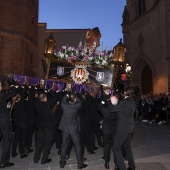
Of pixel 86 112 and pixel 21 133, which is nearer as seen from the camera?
pixel 21 133

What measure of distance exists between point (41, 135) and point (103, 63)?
593 centimetres

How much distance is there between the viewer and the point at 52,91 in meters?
7.48

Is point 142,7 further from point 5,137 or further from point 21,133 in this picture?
point 5,137

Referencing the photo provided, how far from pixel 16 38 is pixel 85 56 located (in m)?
18.1

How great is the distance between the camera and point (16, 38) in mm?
27859

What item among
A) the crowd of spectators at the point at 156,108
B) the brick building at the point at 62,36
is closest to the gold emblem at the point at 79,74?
the crowd of spectators at the point at 156,108

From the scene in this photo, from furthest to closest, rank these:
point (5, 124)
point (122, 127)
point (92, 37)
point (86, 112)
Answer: point (92, 37) → point (86, 112) → point (5, 124) → point (122, 127)

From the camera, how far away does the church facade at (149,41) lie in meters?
24.1

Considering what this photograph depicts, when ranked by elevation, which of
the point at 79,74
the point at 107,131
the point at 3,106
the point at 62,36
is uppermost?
the point at 62,36

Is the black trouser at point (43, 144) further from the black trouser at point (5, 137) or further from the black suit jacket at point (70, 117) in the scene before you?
the black trouser at point (5, 137)

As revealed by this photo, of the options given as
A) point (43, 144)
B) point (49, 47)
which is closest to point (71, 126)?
point (43, 144)

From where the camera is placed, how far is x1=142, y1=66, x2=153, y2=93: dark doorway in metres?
28.3

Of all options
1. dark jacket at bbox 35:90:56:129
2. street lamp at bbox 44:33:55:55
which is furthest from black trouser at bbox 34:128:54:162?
street lamp at bbox 44:33:55:55

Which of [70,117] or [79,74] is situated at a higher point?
[79,74]
